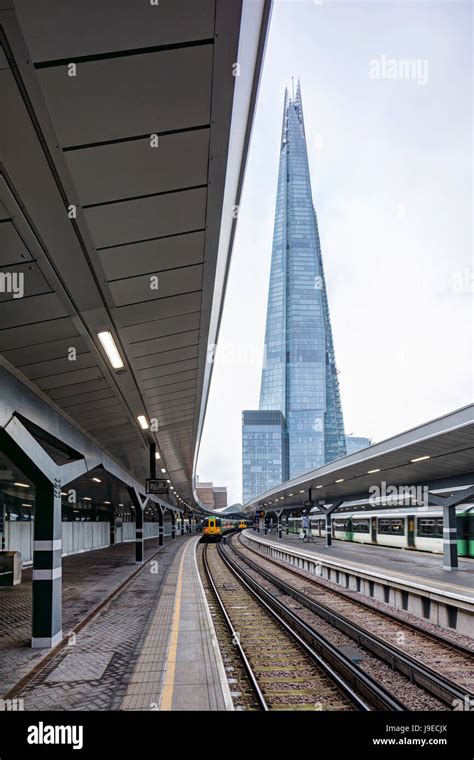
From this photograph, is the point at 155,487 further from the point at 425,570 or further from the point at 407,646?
the point at 425,570

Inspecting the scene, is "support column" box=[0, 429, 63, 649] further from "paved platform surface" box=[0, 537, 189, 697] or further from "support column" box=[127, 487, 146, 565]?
"support column" box=[127, 487, 146, 565]

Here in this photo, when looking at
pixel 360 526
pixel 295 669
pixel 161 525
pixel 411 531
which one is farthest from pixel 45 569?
pixel 161 525

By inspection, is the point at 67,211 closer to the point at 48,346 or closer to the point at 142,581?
the point at 48,346

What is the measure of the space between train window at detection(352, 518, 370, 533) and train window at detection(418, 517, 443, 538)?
26.4 feet

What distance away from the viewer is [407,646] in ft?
36.9

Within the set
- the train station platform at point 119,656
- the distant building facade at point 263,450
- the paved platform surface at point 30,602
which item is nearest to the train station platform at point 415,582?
the train station platform at point 119,656

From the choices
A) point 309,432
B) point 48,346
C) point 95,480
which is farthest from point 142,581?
point 309,432

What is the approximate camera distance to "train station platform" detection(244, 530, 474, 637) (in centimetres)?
1350

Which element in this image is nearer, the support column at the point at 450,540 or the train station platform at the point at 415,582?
the train station platform at the point at 415,582

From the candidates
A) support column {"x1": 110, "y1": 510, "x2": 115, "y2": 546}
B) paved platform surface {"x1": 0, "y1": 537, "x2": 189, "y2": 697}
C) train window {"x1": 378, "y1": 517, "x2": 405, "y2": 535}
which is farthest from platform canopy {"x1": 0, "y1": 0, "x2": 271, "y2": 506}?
support column {"x1": 110, "y1": 510, "x2": 115, "y2": 546}

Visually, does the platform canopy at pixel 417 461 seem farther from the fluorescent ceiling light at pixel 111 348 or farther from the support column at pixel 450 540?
the fluorescent ceiling light at pixel 111 348

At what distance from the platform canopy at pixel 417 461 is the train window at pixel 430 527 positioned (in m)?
1.78

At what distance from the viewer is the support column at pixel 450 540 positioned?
67.2ft

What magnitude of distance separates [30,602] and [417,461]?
42.7 feet
